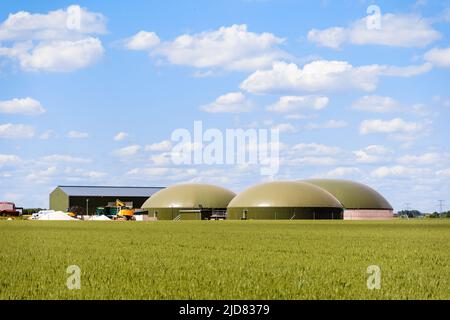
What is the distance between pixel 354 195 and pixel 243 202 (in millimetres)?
30762

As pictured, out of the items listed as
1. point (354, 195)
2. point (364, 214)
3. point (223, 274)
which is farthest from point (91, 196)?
point (223, 274)

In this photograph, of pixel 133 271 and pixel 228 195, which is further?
pixel 228 195

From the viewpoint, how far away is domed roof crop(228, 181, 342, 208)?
109688mm

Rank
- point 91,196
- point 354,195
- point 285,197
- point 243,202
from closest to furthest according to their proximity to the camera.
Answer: point 285,197
point 243,202
point 354,195
point 91,196

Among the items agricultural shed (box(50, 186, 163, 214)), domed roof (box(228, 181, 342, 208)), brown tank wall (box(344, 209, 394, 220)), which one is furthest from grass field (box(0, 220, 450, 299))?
agricultural shed (box(50, 186, 163, 214))

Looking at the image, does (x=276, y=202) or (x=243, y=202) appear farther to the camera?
(x=243, y=202)

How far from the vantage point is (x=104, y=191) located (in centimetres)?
16388

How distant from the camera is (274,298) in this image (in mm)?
12852

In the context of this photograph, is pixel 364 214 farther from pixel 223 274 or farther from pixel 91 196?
pixel 223 274

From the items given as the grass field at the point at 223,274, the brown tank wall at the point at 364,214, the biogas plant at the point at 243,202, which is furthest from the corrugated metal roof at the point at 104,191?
the grass field at the point at 223,274

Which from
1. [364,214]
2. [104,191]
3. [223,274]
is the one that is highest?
[104,191]
